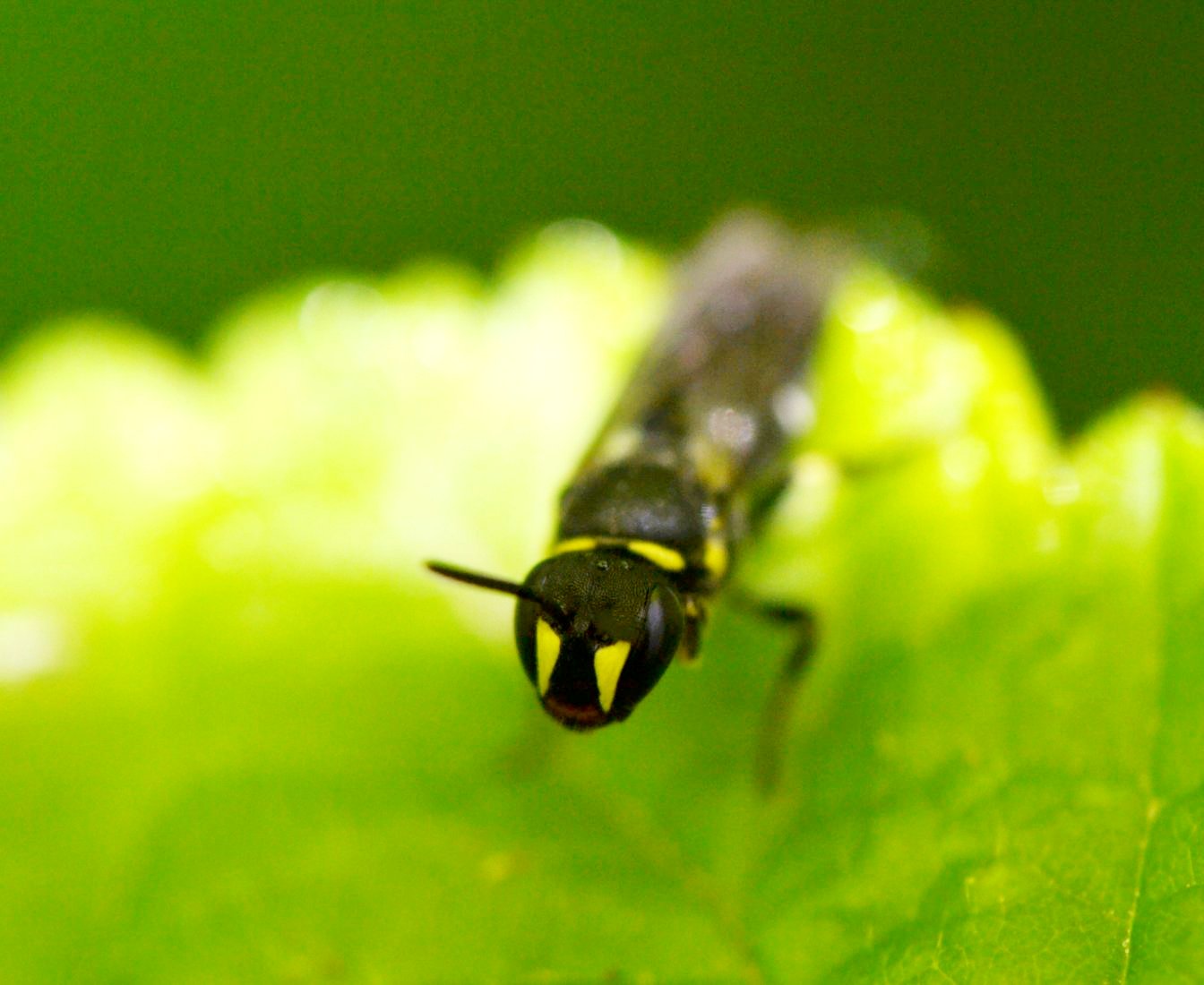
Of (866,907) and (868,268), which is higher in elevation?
(868,268)

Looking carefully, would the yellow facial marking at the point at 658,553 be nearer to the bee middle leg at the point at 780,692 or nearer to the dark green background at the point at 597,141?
the bee middle leg at the point at 780,692

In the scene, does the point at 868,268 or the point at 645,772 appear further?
the point at 868,268

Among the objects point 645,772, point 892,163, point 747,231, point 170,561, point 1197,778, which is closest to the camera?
point 1197,778

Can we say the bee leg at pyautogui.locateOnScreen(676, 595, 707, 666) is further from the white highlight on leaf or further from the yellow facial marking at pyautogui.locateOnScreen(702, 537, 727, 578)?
the white highlight on leaf

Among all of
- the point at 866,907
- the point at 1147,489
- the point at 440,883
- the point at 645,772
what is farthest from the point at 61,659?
the point at 1147,489

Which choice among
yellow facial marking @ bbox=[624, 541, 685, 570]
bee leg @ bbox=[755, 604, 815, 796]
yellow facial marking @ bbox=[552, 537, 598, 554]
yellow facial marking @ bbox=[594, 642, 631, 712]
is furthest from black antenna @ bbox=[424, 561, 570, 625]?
bee leg @ bbox=[755, 604, 815, 796]

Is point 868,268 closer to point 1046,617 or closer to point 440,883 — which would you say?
point 1046,617

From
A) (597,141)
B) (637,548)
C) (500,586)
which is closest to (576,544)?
(637,548)

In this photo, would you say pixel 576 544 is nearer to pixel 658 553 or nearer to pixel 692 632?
pixel 658 553
